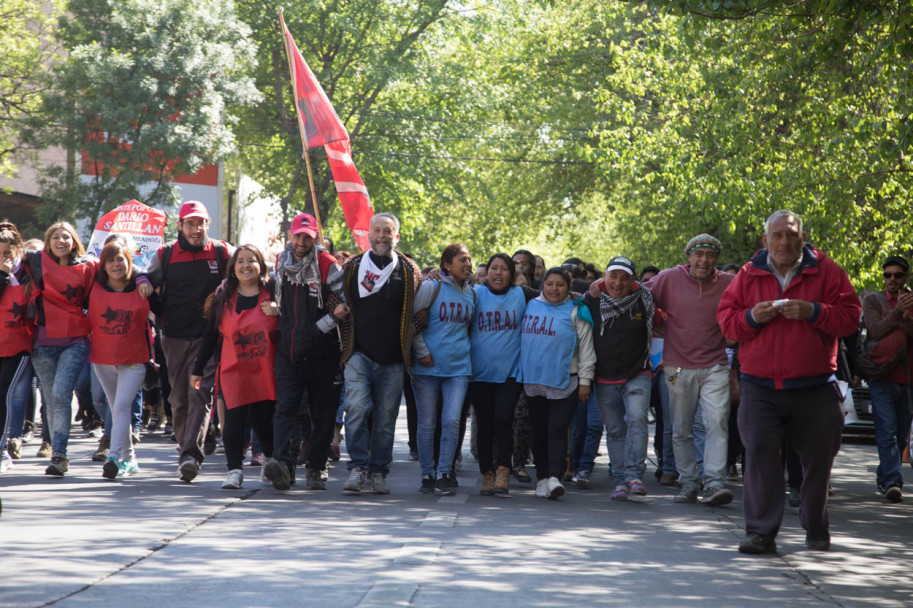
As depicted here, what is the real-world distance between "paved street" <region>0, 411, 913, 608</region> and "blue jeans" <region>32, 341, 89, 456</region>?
0.39m

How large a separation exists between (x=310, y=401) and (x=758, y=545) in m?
3.78

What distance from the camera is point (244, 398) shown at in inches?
365

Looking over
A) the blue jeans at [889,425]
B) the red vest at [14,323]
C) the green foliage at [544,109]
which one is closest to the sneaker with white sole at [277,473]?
the red vest at [14,323]

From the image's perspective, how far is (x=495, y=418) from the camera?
9.71 m

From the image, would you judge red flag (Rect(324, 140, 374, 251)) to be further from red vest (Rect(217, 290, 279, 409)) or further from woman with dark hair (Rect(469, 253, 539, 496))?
red vest (Rect(217, 290, 279, 409))

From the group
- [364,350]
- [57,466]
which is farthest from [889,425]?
[57,466]

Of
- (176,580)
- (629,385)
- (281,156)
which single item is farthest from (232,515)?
(281,156)

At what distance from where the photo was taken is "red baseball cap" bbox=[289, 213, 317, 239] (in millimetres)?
9328

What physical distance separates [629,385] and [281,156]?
94.9ft

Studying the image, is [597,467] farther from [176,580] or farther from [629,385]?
[176,580]

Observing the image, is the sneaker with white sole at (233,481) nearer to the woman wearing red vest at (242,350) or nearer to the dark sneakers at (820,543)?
the woman wearing red vest at (242,350)

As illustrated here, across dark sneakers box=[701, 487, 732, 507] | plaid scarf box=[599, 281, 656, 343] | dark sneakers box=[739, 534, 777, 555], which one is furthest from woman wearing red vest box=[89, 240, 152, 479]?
dark sneakers box=[739, 534, 777, 555]

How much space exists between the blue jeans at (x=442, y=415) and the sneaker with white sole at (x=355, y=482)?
0.49m

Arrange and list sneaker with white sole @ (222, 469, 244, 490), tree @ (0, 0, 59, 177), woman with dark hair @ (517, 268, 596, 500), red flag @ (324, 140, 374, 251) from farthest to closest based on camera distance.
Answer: tree @ (0, 0, 59, 177) → red flag @ (324, 140, 374, 251) → woman with dark hair @ (517, 268, 596, 500) → sneaker with white sole @ (222, 469, 244, 490)
